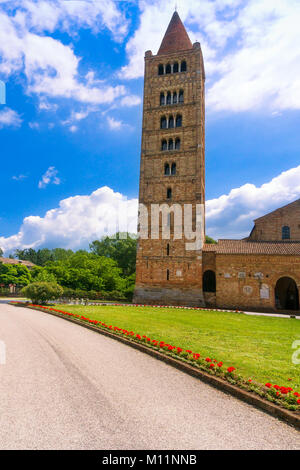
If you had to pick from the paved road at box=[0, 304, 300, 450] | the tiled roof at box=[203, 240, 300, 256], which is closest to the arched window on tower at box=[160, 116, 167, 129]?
the tiled roof at box=[203, 240, 300, 256]

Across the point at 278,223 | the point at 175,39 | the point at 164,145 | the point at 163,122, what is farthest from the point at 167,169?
the point at 175,39

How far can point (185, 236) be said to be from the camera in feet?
101

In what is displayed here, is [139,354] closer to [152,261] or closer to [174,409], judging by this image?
[174,409]

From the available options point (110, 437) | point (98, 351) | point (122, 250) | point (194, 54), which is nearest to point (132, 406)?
point (110, 437)

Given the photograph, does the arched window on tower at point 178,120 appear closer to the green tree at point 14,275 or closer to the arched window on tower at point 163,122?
the arched window on tower at point 163,122

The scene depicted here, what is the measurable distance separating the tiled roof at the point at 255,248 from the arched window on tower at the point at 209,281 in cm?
277

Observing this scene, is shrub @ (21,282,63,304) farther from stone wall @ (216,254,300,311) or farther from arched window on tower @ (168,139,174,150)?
arched window on tower @ (168,139,174,150)

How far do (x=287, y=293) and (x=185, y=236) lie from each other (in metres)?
13.8

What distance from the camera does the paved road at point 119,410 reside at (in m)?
3.86

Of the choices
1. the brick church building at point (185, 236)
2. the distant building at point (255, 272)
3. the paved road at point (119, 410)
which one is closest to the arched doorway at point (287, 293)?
the distant building at point (255, 272)

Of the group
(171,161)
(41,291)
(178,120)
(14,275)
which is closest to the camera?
(41,291)

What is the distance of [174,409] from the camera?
16.0 feet

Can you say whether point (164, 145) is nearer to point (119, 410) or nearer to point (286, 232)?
point (286, 232)

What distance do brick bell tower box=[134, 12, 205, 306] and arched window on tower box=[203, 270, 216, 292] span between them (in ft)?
5.02
